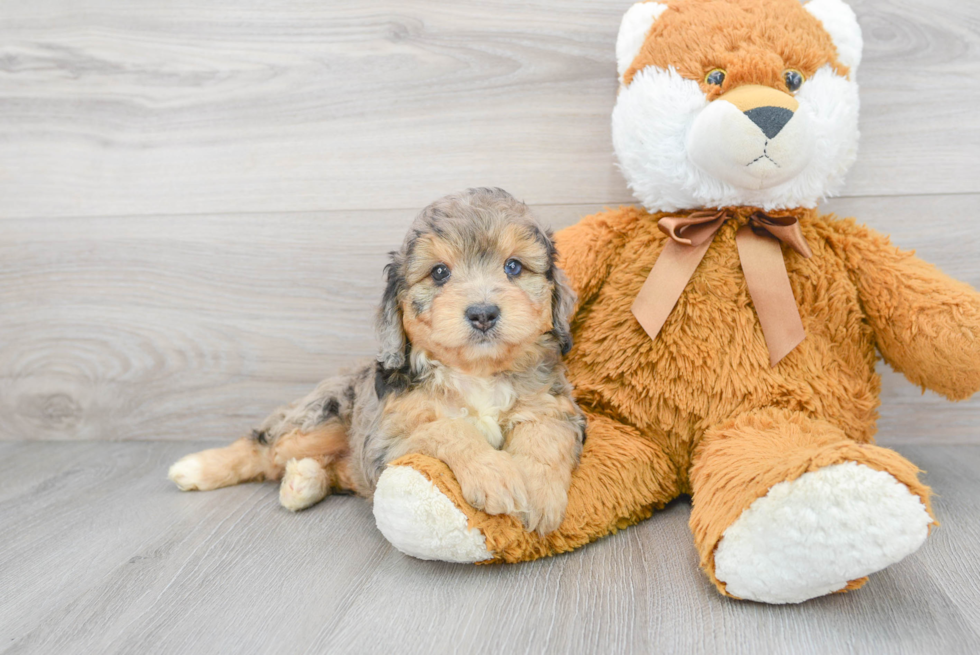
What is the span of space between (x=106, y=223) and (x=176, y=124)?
44 centimetres

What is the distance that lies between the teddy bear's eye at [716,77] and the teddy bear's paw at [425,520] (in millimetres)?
1148

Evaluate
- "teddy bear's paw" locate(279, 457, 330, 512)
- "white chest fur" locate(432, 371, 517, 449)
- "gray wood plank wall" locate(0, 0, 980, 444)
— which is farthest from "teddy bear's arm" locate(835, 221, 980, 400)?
"teddy bear's paw" locate(279, 457, 330, 512)

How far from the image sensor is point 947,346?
1657 mm

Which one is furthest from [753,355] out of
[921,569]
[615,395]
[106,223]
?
[106,223]

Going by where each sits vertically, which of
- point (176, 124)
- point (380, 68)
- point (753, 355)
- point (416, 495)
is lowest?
point (416, 495)

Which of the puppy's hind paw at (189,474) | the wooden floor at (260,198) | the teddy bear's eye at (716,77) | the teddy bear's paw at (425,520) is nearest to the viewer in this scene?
the teddy bear's paw at (425,520)

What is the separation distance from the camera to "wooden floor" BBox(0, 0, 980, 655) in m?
1.96

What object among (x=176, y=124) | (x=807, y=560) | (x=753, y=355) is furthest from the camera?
(x=176, y=124)

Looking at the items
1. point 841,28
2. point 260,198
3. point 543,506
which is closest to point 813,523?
point 543,506

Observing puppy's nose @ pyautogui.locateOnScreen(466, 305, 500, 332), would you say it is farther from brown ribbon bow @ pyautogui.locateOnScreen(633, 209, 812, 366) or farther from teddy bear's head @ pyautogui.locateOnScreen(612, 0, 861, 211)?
teddy bear's head @ pyautogui.locateOnScreen(612, 0, 861, 211)

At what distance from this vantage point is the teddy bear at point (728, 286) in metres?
1.61

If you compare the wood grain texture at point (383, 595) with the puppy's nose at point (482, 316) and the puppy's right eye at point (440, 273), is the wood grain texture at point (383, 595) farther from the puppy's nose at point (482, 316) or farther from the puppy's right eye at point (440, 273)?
the puppy's right eye at point (440, 273)

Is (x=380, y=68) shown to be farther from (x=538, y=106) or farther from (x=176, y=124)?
(x=176, y=124)

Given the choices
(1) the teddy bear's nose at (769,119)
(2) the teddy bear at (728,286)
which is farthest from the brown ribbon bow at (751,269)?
(1) the teddy bear's nose at (769,119)
